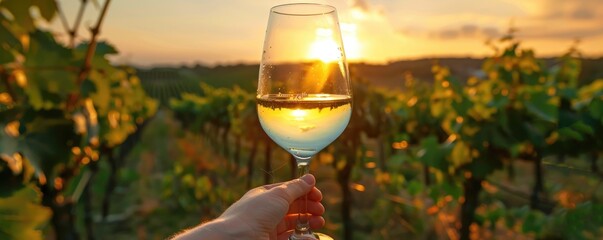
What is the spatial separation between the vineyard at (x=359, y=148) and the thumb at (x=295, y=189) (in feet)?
0.29

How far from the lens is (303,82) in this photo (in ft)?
4.99

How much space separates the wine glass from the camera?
147 centimetres

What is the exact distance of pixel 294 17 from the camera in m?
1.55

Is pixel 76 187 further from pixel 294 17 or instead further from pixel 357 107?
pixel 294 17

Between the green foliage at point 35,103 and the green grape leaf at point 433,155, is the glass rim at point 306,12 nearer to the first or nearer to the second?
the green foliage at point 35,103

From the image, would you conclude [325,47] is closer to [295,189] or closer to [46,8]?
[295,189]

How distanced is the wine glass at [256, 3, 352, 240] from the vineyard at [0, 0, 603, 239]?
19 centimetres

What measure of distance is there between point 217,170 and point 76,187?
16.6 ft

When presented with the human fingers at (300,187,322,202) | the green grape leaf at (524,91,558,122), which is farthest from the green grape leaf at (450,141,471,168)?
the human fingers at (300,187,322,202)

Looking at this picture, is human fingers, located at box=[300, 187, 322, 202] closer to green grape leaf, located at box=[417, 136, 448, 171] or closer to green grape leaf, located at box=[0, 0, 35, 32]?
green grape leaf, located at box=[0, 0, 35, 32]

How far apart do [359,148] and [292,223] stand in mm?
3442

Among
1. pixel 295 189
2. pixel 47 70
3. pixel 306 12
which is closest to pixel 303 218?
pixel 295 189

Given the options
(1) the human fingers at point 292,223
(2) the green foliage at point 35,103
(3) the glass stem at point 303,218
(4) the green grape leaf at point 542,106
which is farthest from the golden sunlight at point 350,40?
(4) the green grape leaf at point 542,106

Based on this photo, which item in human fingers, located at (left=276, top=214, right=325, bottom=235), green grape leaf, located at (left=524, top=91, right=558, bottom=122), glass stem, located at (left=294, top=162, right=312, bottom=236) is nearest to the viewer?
glass stem, located at (left=294, top=162, right=312, bottom=236)
